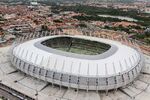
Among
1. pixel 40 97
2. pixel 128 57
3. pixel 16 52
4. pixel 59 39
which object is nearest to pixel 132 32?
pixel 59 39

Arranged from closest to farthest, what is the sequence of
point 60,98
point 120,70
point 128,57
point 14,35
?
point 60,98 < point 120,70 < point 128,57 < point 14,35

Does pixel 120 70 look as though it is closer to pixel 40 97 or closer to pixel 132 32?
pixel 40 97

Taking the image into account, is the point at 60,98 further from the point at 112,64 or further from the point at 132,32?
the point at 132,32

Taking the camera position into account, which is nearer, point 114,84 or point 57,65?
point 114,84

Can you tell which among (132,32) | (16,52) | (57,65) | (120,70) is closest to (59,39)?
(16,52)

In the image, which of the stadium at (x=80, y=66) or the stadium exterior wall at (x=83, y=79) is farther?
the stadium at (x=80, y=66)

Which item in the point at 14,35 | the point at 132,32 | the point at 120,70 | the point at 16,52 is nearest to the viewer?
the point at 120,70

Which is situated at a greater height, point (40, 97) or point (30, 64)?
point (30, 64)

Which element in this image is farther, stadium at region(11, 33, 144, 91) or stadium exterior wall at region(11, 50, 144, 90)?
stadium at region(11, 33, 144, 91)

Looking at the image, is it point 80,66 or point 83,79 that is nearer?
point 83,79

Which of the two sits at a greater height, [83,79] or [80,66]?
[80,66]
